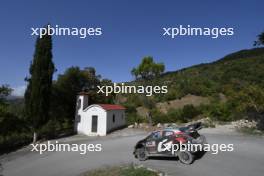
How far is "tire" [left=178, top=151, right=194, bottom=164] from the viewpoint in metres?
10.9

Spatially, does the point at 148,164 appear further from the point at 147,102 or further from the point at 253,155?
the point at 147,102

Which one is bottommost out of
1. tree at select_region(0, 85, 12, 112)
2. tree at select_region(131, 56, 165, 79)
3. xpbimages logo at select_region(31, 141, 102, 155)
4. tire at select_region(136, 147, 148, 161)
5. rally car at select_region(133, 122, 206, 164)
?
xpbimages logo at select_region(31, 141, 102, 155)

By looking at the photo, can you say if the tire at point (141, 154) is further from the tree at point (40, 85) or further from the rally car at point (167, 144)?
the tree at point (40, 85)

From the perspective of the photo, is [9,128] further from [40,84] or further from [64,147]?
[64,147]

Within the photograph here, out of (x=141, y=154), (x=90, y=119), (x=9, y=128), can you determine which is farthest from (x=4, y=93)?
(x=141, y=154)

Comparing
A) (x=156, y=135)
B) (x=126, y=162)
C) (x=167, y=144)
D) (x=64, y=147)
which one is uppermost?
(x=156, y=135)

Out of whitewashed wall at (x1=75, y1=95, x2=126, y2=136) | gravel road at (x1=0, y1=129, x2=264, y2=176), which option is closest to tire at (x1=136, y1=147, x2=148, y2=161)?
gravel road at (x1=0, y1=129, x2=264, y2=176)

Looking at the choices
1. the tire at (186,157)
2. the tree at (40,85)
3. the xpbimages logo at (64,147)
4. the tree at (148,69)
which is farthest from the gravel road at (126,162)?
the tree at (148,69)

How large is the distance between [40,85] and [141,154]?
43.4ft

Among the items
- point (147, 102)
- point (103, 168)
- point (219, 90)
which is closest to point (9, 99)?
point (103, 168)

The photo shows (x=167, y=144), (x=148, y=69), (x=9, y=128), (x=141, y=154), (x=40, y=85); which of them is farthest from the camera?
(x=148, y=69)

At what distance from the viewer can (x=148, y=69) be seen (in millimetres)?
26891

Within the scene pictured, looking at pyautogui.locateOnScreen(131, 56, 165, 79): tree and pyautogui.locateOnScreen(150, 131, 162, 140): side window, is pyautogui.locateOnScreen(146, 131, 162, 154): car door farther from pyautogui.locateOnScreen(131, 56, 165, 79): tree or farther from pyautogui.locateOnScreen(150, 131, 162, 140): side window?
pyautogui.locateOnScreen(131, 56, 165, 79): tree

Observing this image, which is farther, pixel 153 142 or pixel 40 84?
pixel 40 84
